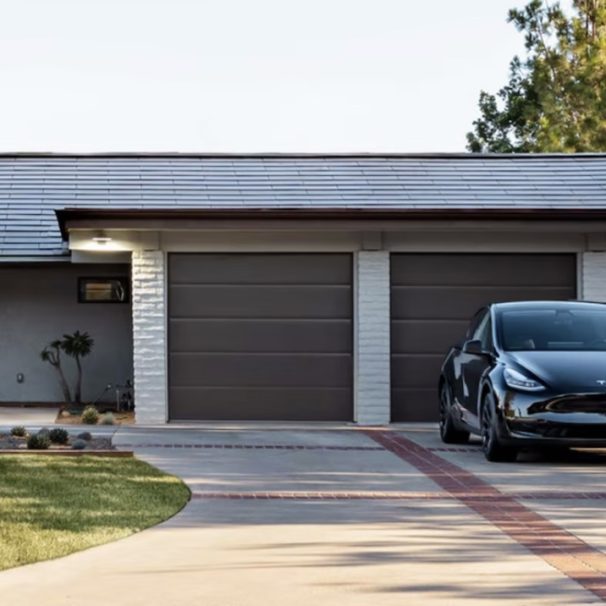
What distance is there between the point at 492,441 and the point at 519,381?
67 cm

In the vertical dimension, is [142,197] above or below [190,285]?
above

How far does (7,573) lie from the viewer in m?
8.23

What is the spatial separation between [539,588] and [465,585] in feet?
1.31

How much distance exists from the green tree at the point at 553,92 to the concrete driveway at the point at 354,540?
3047cm

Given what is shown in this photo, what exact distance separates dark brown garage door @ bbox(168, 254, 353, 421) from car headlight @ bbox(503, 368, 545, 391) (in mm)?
6222

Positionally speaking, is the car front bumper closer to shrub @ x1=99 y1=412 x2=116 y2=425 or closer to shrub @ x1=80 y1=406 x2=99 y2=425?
shrub @ x1=99 y1=412 x2=116 y2=425

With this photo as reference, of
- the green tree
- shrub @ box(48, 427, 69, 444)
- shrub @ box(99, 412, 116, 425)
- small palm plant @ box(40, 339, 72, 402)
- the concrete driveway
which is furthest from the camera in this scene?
the green tree

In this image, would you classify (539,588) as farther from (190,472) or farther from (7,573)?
(190,472)

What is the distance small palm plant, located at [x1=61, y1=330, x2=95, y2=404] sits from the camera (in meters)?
22.1

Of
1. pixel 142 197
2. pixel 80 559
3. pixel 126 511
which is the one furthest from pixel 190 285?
pixel 80 559

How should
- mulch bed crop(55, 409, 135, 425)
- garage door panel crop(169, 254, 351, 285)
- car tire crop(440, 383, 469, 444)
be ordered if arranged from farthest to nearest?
garage door panel crop(169, 254, 351, 285)
mulch bed crop(55, 409, 135, 425)
car tire crop(440, 383, 469, 444)

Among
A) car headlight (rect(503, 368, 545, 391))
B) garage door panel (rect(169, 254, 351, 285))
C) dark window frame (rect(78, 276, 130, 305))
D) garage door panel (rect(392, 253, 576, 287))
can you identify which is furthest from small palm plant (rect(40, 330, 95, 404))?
car headlight (rect(503, 368, 545, 391))

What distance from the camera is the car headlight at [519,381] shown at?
14144 mm

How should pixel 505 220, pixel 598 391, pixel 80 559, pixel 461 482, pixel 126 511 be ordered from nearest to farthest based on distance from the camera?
pixel 80 559
pixel 126 511
pixel 461 482
pixel 598 391
pixel 505 220
